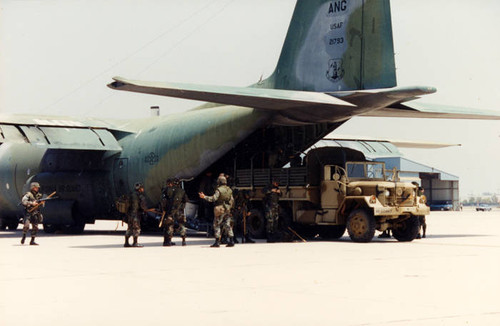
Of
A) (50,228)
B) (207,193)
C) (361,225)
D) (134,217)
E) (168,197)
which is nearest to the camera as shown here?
(134,217)

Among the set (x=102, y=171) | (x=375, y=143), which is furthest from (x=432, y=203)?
(x=102, y=171)

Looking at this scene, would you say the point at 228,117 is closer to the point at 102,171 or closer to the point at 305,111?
the point at 305,111

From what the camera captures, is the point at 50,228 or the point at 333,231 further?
the point at 50,228

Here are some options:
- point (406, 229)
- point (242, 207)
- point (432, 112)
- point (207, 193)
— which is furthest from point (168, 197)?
point (432, 112)

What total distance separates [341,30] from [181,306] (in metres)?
13.3

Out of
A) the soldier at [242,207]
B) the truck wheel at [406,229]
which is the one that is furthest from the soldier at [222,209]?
the truck wheel at [406,229]

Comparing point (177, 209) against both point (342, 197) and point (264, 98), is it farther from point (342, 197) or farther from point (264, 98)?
point (342, 197)

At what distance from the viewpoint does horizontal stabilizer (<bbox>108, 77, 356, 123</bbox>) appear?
18625mm

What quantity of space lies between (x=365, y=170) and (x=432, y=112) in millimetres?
2784

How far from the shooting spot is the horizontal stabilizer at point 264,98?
18.6 m

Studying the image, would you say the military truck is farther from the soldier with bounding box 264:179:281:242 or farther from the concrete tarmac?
the concrete tarmac

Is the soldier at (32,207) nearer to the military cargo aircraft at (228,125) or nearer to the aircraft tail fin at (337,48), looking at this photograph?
the military cargo aircraft at (228,125)

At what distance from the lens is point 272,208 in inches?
838

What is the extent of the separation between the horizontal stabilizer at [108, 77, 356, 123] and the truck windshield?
1.52 meters
